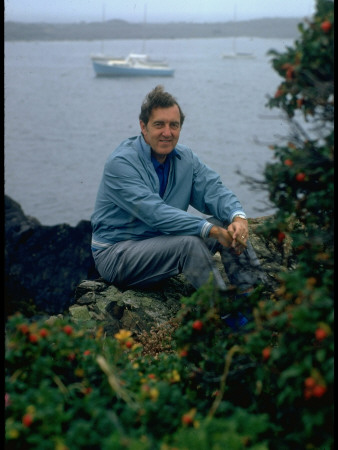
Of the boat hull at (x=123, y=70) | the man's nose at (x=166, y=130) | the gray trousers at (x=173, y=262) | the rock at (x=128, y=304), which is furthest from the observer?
the boat hull at (x=123, y=70)

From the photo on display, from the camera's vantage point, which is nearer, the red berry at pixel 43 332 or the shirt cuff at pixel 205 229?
the red berry at pixel 43 332

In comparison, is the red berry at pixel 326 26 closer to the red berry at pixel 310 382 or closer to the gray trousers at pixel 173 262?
the red berry at pixel 310 382

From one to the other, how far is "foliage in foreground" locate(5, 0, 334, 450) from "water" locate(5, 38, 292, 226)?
8.01 m

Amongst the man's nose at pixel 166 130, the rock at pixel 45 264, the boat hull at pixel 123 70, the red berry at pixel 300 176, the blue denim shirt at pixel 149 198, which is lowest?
the rock at pixel 45 264

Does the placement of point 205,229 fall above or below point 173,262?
above

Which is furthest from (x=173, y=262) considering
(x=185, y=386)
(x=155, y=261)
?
(x=185, y=386)

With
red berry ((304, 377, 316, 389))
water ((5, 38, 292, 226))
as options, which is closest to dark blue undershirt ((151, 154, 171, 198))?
red berry ((304, 377, 316, 389))

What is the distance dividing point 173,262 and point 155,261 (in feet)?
0.51

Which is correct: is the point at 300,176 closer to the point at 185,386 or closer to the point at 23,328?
the point at 185,386

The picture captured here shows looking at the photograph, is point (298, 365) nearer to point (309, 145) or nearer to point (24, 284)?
point (309, 145)

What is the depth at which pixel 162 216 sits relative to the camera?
4.77 metres

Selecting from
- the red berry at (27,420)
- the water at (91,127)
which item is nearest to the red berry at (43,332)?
the red berry at (27,420)

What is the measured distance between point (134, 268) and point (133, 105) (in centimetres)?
3122

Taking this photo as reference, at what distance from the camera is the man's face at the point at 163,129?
505cm
